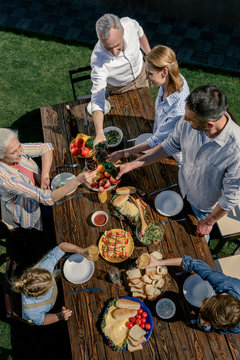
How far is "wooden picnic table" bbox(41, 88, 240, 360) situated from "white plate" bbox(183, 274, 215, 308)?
0.20 feet

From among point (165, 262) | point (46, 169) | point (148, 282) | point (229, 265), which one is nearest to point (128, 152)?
point (46, 169)

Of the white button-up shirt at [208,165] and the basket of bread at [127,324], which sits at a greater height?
the white button-up shirt at [208,165]

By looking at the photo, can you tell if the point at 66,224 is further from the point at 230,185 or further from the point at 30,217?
the point at 230,185

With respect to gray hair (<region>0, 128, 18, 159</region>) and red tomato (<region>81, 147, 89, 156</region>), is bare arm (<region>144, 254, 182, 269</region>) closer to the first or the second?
red tomato (<region>81, 147, 89, 156</region>)

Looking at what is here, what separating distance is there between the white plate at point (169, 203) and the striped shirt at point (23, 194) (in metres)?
1.14

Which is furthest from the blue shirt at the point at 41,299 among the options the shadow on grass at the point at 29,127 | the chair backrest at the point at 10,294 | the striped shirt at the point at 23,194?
the shadow on grass at the point at 29,127

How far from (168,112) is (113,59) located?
110cm

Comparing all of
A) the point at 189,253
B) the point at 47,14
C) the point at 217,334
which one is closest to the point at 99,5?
the point at 47,14

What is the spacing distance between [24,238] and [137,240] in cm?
195

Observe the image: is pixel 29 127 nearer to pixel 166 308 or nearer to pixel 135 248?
pixel 135 248

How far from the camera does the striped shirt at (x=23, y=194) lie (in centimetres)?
331

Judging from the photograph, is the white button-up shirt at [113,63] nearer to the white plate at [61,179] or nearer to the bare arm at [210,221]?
the white plate at [61,179]

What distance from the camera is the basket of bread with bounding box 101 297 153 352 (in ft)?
9.00

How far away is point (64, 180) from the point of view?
144 inches
